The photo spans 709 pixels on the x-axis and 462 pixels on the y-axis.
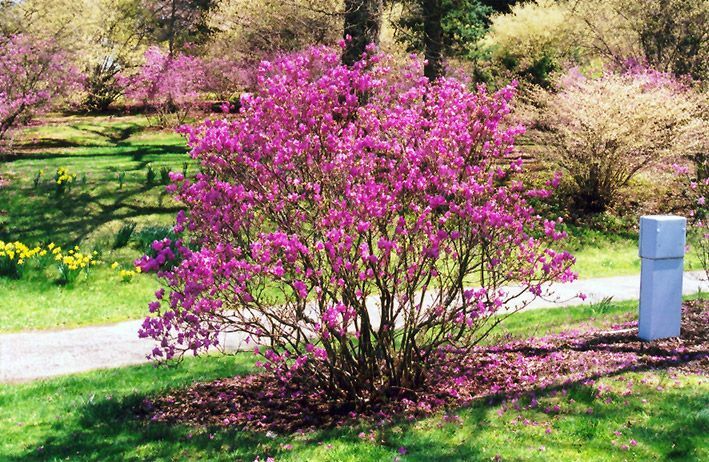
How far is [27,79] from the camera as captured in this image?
57.7ft

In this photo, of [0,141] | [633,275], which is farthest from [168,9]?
[633,275]

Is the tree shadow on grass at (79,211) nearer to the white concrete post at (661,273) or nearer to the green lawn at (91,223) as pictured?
the green lawn at (91,223)

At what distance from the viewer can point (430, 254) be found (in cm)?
552

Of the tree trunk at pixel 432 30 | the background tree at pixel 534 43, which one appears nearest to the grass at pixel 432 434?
the tree trunk at pixel 432 30

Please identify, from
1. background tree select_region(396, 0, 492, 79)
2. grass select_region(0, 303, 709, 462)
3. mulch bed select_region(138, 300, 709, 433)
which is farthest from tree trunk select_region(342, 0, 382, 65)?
background tree select_region(396, 0, 492, 79)

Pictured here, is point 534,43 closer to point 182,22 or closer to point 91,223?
point 182,22

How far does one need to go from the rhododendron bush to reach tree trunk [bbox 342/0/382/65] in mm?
5553

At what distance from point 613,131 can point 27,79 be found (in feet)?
43.9

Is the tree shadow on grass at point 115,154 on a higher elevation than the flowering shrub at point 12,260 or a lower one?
higher

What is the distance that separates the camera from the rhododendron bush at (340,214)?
218 inches

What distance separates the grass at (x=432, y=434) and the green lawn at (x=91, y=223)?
12.7ft

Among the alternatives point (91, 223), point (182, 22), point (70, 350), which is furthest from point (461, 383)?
point (182, 22)

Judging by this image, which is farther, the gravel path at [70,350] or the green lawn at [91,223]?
the green lawn at [91,223]

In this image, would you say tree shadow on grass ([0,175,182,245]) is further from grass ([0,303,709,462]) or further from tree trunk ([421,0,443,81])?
tree trunk ([421,0,443,81])
